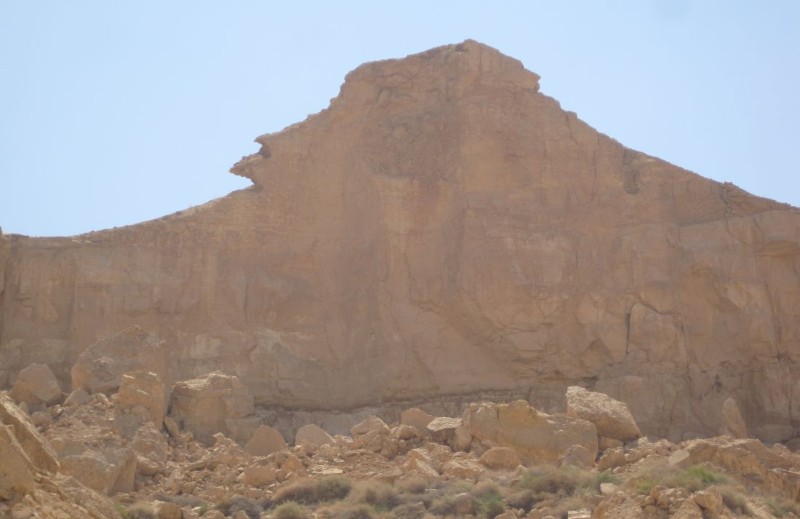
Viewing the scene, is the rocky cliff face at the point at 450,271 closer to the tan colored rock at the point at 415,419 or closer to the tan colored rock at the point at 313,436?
the tan colored rock at the point at 313,436

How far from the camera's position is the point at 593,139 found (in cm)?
3103

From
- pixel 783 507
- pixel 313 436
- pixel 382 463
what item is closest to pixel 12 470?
pixel 783 507

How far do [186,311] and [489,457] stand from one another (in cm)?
1201

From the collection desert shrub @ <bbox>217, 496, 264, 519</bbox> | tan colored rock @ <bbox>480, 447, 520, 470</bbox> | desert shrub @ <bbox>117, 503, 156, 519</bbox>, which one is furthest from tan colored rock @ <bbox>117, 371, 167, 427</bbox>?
tan colored rock @ <bbox>480, 447, 520, 470</bbox>

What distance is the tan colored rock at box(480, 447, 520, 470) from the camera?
704 inches

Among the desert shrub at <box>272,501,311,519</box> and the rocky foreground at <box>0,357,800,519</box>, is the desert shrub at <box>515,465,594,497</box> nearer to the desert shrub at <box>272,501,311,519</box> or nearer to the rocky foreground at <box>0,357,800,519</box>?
the rocky foreground at <box>0,357,800,519</box>

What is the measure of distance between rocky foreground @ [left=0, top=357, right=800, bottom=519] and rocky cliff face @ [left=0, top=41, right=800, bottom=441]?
5836 mm

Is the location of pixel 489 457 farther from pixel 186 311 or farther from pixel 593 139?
pixel 593 139

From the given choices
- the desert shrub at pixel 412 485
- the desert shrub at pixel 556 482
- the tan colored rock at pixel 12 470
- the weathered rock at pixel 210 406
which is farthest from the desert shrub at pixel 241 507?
the tan colored rock at pixel 12 470

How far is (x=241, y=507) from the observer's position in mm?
16375

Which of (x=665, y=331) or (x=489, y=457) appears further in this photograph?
(x=665, y=331)

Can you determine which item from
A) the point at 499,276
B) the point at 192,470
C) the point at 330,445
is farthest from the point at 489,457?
the point at 499,276

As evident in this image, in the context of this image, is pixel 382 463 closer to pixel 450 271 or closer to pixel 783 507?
pixel 783 507

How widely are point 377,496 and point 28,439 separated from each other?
622 centimetres
